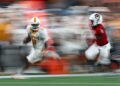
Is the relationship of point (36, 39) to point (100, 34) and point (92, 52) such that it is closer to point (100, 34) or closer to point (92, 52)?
point (92, 52)

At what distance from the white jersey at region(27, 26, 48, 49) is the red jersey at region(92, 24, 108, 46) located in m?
1.12

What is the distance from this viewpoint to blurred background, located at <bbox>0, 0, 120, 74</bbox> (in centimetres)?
1345

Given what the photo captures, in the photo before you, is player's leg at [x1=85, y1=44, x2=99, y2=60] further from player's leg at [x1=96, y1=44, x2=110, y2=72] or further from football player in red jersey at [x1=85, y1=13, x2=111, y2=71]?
player's leg at [x1=96, y1=44, x2=110, y2=72]

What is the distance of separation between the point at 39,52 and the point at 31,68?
53 centimetres

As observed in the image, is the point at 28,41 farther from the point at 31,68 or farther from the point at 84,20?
the point at 84,20

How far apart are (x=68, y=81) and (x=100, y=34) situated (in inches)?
66.6

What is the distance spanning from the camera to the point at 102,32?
13219 millimetres

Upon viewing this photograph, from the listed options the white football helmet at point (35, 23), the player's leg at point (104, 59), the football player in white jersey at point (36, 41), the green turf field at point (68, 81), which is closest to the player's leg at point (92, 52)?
the player's leg at point (104, 59)

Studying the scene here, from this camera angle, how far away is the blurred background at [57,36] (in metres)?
13.4

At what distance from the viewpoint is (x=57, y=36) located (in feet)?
45.2

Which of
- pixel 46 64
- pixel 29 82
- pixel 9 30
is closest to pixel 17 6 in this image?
pixel 9 30

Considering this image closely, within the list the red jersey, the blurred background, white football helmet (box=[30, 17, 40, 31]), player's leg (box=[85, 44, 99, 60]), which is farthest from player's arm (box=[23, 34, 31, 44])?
the red jersey

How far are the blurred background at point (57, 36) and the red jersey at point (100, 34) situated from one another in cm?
29

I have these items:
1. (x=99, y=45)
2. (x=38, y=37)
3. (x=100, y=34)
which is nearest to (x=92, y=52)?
(x=99, y=45)
